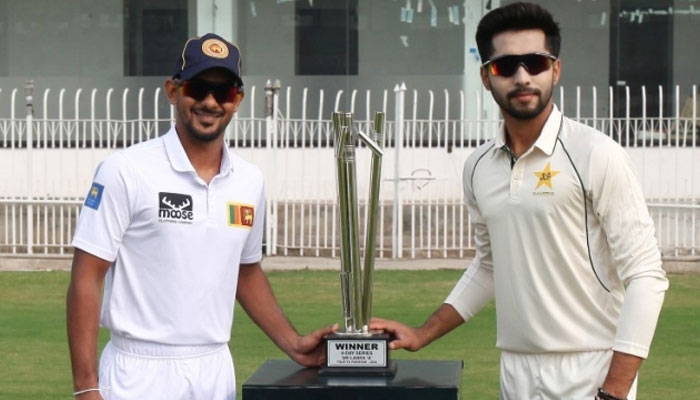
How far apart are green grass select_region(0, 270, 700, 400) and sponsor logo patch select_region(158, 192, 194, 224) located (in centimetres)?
436

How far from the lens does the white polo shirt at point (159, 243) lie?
4.18m

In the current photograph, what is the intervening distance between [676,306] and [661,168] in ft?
12.4

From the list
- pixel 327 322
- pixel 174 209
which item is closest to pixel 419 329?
pixel 174 209

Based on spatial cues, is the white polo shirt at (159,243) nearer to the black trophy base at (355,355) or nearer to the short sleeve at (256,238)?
the short sleeve at (256,238)

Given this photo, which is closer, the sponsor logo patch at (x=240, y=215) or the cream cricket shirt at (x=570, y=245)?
the cream cricket shirt at (x=570, y=245)

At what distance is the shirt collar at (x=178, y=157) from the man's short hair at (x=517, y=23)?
0.89 m

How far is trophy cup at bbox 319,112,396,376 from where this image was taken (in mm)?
4160

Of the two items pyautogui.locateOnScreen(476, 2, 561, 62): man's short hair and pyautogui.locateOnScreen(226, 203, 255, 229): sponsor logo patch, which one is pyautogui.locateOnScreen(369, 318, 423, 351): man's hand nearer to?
pyautogui.locateOnScreen(226, 203, 255, 229): sponsor logo patch

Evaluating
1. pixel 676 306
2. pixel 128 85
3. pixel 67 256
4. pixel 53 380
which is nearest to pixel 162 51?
pixel 128 85

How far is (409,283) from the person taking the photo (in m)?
13.9

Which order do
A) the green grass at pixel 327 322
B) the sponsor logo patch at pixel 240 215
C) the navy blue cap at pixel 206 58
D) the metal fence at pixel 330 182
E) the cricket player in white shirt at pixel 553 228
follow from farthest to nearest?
the metal fence at pixel 330 182, the green grass at pixel 327 322, the sponsor logo patch at pixel 240 215, the navy blue cap at pixel 206 58, the cricket player in white shirt at pixel 553 228

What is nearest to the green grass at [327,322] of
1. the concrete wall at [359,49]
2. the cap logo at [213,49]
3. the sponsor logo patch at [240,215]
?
the sponsor logo patch at [240,215]

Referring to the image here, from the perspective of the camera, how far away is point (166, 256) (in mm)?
4199

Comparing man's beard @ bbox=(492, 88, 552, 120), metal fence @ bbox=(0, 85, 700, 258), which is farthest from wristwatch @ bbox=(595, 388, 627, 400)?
metal fence @ bbox=(0, 85, 700, 258)
